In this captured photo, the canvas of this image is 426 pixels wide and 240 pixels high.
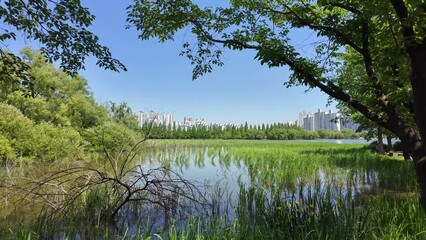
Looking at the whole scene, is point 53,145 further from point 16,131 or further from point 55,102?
point 55,102

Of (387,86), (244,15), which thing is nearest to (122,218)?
(244,15)

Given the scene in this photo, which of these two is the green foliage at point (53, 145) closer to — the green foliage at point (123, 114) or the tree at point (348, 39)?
the tree at point (348, 39)

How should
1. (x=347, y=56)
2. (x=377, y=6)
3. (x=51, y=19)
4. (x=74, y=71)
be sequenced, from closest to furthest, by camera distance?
(x=377, y=6) → (x=51, y=19) → (x=74, y=71) → (x=347, y=56)

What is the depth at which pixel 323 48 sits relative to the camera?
7.32 m

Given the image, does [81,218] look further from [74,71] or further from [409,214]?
[409,214]

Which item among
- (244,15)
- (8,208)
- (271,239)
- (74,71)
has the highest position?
(244,15)

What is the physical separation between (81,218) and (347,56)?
1317 centimetres

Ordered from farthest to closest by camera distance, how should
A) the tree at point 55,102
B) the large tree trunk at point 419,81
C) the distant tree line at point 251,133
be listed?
the distant tree line at point 251,133
the tree at point 55,102
the large tree trunk at point 419,81

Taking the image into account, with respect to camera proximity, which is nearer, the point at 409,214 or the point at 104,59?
the point at 409,214

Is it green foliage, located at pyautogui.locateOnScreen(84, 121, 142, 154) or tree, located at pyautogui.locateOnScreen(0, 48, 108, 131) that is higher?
tree, located at pyautogui.locateOnScreen(0, 48, 108, 131)

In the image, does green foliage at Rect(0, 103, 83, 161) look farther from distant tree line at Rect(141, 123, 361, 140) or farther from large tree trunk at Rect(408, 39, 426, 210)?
distant tree line at Rect(141, 123, 361, 140)

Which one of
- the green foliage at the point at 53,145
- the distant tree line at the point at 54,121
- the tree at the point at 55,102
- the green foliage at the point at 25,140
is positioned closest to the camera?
the distant tree line at the point at 54,121

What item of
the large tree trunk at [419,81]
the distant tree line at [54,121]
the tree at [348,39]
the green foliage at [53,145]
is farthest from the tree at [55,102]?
the large tree trunk at [419,81]

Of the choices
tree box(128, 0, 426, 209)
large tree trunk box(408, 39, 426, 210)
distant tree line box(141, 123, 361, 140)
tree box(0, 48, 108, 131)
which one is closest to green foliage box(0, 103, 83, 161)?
tree box(0, 48, 108, 131)
